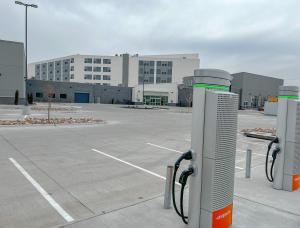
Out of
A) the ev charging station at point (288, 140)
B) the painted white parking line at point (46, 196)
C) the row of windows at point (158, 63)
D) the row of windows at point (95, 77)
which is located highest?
the row of windows at point (158, 63)

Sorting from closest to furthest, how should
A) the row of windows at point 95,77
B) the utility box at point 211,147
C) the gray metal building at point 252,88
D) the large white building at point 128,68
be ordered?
the utility box at point 211,147 < the gray metal building at point 252,88 < the large white building at point 128,68 < the row of windows at point 95,77

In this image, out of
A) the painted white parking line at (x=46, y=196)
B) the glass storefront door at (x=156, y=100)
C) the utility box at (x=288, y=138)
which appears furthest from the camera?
the glass storefront door at (x=156, y=100)

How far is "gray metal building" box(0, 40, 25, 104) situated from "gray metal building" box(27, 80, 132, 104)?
1481cm

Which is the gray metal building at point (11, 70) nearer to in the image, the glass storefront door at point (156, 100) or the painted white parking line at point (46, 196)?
the glass storefront door at point (156, 100)

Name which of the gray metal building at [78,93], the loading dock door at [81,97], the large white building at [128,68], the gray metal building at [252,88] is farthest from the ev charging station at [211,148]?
the large white building at [128,68]

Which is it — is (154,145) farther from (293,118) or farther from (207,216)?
(207,216)

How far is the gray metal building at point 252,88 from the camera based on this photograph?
7306 centimetres

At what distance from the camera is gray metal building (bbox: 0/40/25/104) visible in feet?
137

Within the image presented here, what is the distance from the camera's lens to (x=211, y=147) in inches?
143

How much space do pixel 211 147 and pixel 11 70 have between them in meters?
45.6

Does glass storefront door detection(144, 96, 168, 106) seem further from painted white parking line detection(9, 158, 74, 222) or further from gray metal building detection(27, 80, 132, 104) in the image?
painted white parking line detection(9, 158, 74, 222)

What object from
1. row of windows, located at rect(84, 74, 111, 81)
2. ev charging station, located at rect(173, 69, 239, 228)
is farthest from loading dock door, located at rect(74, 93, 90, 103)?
ev charging station, located at rect(173, 69, 239, 228)

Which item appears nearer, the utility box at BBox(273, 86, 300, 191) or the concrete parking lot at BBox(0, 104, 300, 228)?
the concrete parking lot at BBox(0, 104, 300, 228)

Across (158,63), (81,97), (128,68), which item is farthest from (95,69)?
(81,97)
